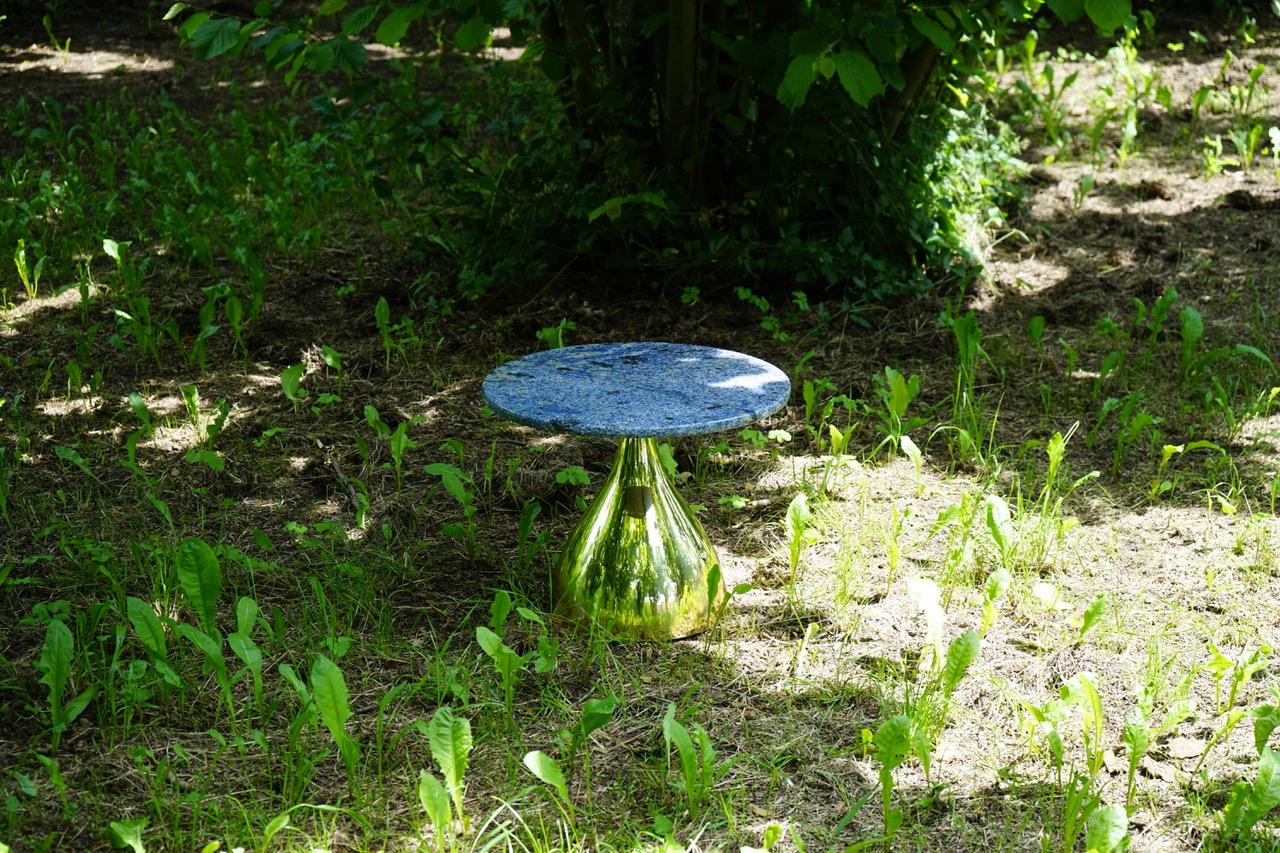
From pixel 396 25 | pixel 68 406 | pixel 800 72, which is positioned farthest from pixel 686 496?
pixel 68 406

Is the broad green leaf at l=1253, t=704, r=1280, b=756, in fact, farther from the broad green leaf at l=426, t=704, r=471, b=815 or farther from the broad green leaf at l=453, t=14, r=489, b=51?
the broad green leaf at l=453, t=14, r=489, b=51

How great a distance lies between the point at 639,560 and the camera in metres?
2.82

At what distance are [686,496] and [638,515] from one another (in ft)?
2.48

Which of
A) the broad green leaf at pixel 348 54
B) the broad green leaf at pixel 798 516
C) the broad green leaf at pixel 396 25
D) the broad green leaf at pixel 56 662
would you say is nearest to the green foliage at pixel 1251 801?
the broad green leaf at pixel 798 516

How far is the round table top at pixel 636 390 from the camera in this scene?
98.5 inches

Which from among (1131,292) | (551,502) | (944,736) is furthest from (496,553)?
(1131,292)

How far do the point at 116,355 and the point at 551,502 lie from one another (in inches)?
72.6

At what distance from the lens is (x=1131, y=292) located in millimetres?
4785

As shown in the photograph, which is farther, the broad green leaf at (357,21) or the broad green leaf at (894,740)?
the broad green leaf at (357,21)

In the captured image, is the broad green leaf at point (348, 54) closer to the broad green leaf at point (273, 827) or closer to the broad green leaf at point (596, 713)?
the broad green leaf at point (596, 713)

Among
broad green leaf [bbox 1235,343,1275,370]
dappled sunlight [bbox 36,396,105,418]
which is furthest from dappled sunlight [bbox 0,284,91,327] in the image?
broad green leaf [bbox 1235,343,1275,370]

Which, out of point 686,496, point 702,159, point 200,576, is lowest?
point 686,496

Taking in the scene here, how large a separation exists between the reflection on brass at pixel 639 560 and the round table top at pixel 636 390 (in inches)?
6.5

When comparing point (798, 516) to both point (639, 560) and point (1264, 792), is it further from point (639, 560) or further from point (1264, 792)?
point (1264, 792)
